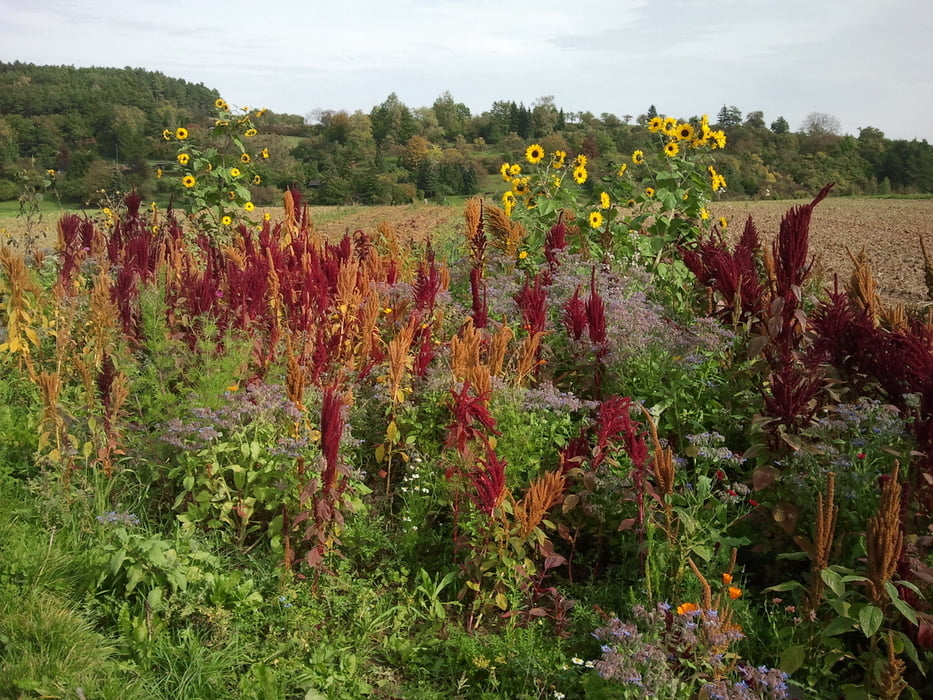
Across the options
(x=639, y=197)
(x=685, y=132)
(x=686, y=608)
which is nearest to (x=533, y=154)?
(x=639, y=197)

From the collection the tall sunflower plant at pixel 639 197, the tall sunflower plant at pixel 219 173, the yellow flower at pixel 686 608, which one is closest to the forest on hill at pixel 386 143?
the tall sunflower plant at pixel 219 173

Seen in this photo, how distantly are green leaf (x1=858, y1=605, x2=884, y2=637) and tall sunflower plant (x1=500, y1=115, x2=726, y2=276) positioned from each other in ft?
11.9

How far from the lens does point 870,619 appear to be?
79.0 inches

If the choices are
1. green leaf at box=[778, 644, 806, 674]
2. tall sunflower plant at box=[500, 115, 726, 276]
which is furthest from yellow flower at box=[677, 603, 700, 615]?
tall sunflower plant at box=[500, 115, 726, 276]

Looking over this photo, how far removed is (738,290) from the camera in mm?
3322

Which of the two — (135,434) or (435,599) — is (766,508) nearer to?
(435,599)

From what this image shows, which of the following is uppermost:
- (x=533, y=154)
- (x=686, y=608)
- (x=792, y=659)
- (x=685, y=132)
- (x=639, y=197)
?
(x=685, y=132)

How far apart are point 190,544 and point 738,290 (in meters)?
2.56

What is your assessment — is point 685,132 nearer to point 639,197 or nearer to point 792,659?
point 639,197

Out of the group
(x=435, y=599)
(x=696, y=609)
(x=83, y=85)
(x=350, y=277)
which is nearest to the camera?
(x=696, y=609)

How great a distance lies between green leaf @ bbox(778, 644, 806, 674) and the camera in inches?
84.7

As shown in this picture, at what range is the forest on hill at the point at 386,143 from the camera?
2239cm

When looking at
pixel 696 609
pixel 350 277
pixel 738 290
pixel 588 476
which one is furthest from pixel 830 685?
pixel 350 277

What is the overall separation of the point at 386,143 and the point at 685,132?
3657cm
